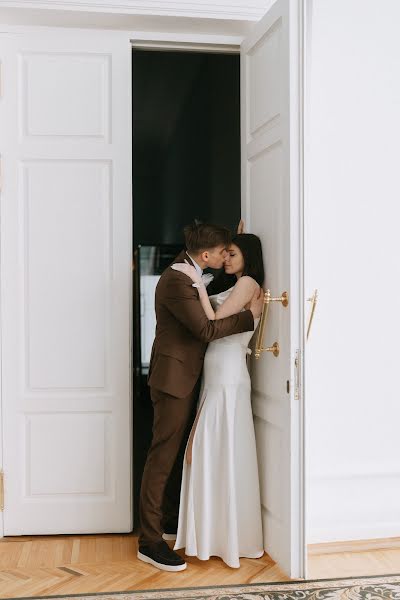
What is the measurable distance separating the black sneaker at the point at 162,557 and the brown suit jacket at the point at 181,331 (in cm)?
70

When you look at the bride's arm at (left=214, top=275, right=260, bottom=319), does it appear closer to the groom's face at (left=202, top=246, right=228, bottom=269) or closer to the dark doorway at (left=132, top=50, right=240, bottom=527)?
the groom's face at (left=202, top=246, right=228, bottom=269)

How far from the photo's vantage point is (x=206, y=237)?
3145 mm

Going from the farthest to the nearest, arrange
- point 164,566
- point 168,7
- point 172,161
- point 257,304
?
point 172,161, point 168,7, point 257,304, point 164,566

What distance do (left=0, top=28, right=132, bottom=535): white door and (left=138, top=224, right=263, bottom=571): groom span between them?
0.38m

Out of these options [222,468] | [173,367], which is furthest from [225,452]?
[173,367]

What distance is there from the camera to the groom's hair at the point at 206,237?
124 inches

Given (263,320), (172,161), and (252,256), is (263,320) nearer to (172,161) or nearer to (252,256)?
(252,256)

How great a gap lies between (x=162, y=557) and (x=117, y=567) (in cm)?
22

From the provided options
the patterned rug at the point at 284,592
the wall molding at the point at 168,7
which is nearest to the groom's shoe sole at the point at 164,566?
the patterned rug at the point at 284,592
